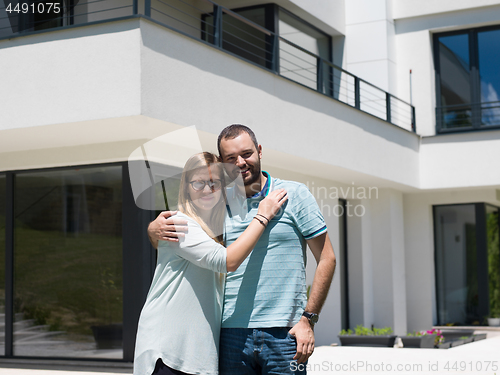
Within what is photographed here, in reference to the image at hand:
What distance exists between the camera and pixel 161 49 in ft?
21.2

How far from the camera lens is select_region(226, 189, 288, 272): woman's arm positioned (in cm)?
266

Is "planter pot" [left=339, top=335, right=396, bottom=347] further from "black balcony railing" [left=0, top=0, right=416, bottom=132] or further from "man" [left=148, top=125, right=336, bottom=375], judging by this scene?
"man" [left=148, top=125, right=336, bottom=375]

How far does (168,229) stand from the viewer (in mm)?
2691

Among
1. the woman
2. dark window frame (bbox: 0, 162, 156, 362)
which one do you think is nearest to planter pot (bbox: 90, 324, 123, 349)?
dark window frame (bbox: 0, 162, 156, 362)

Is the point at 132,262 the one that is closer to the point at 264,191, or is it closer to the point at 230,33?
the point at 230,33

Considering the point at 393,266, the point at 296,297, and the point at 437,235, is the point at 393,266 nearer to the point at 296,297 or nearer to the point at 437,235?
the point at 437,235

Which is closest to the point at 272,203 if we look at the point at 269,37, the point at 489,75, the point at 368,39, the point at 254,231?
the point at 254,231

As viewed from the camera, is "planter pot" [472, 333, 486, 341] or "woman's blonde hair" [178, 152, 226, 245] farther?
"planter pot" [472, 333, 486, 341]

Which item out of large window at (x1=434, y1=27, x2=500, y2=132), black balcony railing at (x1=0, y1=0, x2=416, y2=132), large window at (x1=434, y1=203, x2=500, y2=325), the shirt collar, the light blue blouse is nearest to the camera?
the light blue blouse

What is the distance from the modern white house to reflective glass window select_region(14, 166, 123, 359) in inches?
0.8

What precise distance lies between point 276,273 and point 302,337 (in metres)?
0.30

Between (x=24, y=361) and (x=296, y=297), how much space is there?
20.3ft

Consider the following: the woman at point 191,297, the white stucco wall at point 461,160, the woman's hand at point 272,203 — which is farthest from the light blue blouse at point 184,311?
the white stucco wall at point 461,160

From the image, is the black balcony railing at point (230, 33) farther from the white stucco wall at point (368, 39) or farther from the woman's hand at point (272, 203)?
the woman's hand at point (272, 203)
